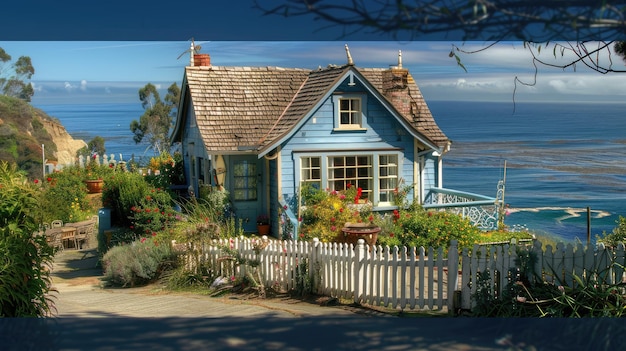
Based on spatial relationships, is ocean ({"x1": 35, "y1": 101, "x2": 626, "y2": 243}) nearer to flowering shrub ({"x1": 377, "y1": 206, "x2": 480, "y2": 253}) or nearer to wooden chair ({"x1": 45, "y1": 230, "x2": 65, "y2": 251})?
flowering shrub ({"x1": 377, "y1": 206, "x2": 480, "y2": 253})

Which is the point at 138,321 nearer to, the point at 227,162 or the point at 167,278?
the point at 167,278

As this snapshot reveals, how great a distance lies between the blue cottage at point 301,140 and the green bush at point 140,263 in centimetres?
341

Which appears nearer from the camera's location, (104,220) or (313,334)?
(313,334)

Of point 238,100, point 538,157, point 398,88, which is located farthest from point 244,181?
point 538,157

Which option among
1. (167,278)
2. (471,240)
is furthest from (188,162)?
(471,240)

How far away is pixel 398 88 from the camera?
17.4 m

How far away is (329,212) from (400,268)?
522cm

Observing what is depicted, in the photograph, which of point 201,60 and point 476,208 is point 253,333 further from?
point 201,60

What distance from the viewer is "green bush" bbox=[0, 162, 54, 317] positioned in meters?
5.06

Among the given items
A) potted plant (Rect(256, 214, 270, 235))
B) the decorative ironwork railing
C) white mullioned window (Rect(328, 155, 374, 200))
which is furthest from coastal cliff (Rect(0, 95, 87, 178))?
the decorative ironwork railing

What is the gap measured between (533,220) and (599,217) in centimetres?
366

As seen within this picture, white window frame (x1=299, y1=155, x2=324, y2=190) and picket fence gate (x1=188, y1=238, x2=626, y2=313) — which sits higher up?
white window frame (x1=299, y1=155, x2=324, y2=190)

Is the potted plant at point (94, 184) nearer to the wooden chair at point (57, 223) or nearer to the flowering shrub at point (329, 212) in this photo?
the wooden chair at point (57, 223)

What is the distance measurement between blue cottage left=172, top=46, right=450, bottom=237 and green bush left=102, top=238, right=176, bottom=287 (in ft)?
11.2
